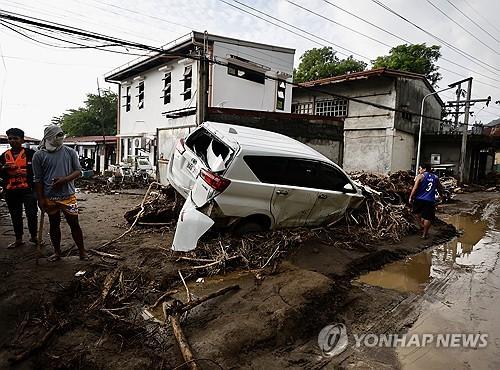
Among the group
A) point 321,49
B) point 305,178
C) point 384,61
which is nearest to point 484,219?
point 305,178

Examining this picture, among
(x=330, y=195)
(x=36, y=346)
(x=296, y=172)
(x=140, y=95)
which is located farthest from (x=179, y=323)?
(x=140, y=95)

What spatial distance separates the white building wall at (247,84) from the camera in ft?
53.2

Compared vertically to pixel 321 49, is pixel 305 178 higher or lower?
lower

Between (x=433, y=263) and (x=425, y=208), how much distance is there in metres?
1.71

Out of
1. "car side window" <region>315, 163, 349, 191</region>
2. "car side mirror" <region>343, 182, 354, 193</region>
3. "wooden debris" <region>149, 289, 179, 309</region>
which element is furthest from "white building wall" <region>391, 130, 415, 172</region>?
"wooden debris" <region>149, 289, 179, 309</region>

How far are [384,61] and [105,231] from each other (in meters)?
29.1

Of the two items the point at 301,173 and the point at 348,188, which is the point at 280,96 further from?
the point at 301,173

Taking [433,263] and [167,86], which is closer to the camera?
[433,263]

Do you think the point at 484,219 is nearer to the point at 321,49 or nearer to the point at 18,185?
the point at 18,185

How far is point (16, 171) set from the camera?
5.17 metres

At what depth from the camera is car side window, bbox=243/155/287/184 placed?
5465 mm

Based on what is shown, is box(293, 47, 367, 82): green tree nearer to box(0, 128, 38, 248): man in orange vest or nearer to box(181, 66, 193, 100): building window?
box(181, 66, 193, 100): building window

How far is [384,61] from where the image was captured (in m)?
29.3

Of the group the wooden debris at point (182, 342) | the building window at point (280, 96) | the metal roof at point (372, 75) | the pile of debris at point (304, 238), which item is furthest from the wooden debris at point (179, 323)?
the metal roof at point (372, 75)
